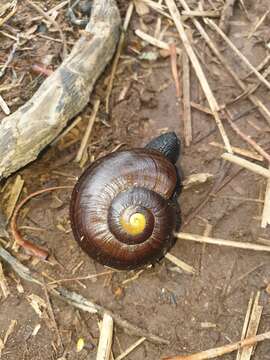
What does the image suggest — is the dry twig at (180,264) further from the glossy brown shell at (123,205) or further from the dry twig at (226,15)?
the dry twig at (226,15)

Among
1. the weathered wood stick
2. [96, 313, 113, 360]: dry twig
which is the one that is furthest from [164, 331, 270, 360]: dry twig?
the weathered wood stick

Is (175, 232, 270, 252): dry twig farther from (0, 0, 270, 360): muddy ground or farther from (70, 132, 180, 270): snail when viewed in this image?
(70, 132, 180, 270): snail

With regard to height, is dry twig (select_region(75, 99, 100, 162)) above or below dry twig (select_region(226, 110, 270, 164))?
above

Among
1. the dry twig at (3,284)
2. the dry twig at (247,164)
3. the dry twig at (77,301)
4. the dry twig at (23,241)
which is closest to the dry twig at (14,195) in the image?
the dry twig at (23,241)

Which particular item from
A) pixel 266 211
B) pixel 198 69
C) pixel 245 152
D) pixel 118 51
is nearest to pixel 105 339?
pixel 266 211

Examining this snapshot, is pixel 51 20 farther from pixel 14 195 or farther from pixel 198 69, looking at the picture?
pixel 14 195

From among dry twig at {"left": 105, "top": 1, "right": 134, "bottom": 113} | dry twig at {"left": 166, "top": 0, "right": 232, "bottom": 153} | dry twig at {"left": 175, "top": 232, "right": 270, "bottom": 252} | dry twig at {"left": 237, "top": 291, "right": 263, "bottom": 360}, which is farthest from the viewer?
dry twig at {"left": 105, "top": 1, "right": 134, "bottom": 113}
